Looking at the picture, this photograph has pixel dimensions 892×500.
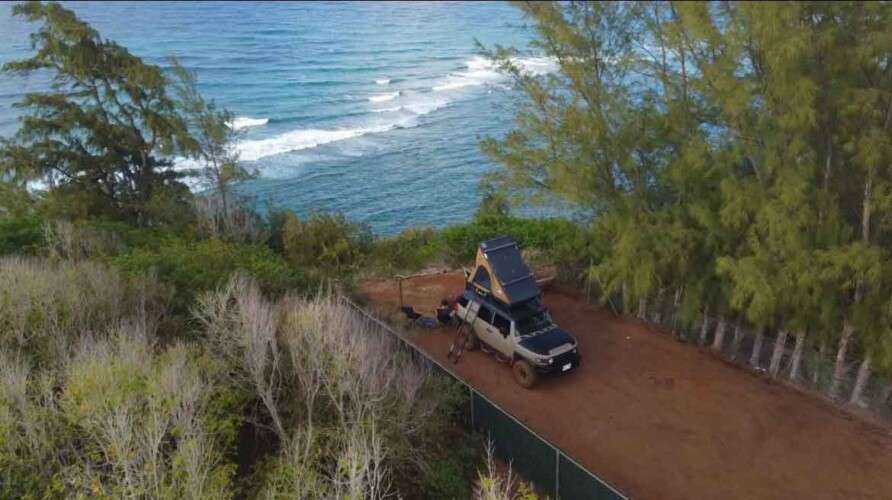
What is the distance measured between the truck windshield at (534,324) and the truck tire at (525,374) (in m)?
0.70

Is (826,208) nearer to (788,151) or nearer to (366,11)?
(788,151)

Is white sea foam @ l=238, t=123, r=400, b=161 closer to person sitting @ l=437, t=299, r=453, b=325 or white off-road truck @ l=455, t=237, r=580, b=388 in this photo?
person sitting @ l=437, t=299, r=453, b=325

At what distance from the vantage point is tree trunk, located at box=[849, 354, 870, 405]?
13.7 meters

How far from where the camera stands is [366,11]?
10006 cm

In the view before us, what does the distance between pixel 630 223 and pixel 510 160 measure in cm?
389

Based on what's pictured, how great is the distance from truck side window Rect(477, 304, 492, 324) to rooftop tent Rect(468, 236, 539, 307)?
1.32ft

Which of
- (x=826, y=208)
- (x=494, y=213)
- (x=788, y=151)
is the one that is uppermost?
(x=788, y=151)

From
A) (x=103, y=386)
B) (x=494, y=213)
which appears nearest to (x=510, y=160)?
(x=494, y=213)

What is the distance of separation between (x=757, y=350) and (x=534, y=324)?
211 inches

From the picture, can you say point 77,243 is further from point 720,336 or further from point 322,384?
point 720,336

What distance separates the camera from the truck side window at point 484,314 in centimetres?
1612

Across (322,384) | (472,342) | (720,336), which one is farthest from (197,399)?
(720,336)

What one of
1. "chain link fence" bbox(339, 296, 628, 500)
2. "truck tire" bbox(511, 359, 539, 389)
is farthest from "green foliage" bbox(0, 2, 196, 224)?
"chain link fence" bbox(339, 296, 628, 500)

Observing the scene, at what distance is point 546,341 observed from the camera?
1528 centimetres
